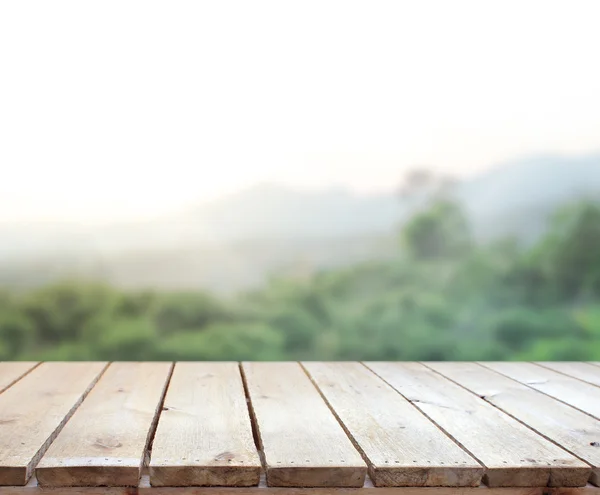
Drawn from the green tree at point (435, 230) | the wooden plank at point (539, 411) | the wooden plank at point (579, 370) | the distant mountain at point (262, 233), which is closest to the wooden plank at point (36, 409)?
the wooden plank at point (539, 411)

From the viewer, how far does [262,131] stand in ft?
12.1

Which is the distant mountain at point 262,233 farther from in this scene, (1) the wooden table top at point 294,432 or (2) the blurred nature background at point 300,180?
(1) the wooden table top at point 294,432

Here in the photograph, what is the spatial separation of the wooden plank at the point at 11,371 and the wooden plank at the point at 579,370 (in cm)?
135

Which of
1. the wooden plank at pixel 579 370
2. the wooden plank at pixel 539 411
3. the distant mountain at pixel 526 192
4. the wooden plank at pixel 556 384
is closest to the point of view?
the wooden plank at pixel 539 411

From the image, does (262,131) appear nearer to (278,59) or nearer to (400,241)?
(278,59)

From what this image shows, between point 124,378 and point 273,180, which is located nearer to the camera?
point 124,378

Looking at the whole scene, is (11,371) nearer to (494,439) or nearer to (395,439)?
(395,439)

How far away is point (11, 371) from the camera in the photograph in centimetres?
181

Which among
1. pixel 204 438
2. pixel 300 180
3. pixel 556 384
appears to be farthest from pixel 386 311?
pixel 204 438

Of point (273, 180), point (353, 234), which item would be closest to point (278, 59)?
point (273, 180)

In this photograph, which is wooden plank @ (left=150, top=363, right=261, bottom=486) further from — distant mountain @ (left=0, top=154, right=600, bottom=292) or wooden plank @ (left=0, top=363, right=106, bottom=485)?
distant mountain @ (left=0, top=154, right=600, bottom=292)

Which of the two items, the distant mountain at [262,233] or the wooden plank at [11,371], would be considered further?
the distant mountain at [262,233]

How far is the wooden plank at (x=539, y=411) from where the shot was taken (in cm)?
121

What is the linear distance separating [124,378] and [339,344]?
7.16 feet
